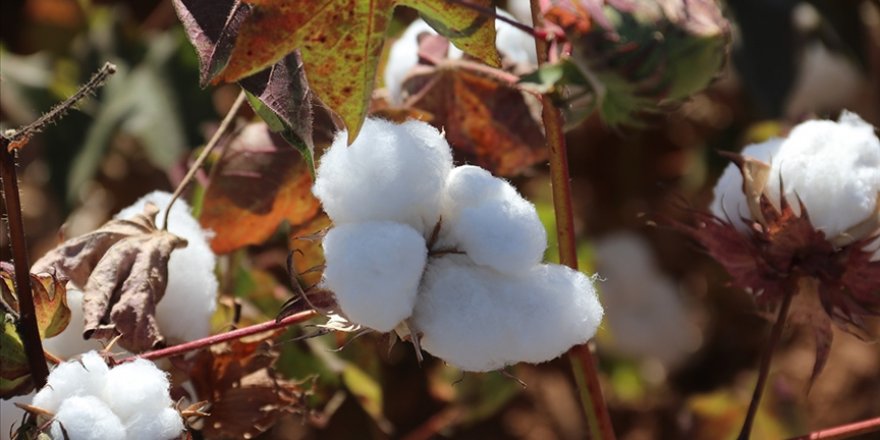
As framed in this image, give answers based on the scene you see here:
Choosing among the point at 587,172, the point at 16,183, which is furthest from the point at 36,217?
the point at 16,183

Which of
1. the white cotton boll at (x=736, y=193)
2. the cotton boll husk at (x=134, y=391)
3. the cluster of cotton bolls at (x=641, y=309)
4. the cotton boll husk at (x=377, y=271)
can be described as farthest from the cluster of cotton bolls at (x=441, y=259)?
the cluster of cotton bolls at (x=641, y=309)

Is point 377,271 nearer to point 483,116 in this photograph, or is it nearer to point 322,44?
point 322,44

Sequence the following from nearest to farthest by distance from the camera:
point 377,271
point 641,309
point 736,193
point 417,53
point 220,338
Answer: point 377,271 < point 220,338 < point 736,193 < point 417,53 < point 641,309

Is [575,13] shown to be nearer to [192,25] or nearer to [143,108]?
[192,25]

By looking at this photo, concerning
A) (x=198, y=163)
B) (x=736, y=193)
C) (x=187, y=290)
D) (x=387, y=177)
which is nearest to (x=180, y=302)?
(x=187, y=290)

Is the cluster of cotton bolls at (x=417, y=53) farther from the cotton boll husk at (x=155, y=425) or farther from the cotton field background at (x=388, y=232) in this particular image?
the cotton boll husk at (x=155, y=425)

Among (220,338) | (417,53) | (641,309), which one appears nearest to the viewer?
(220,338)
